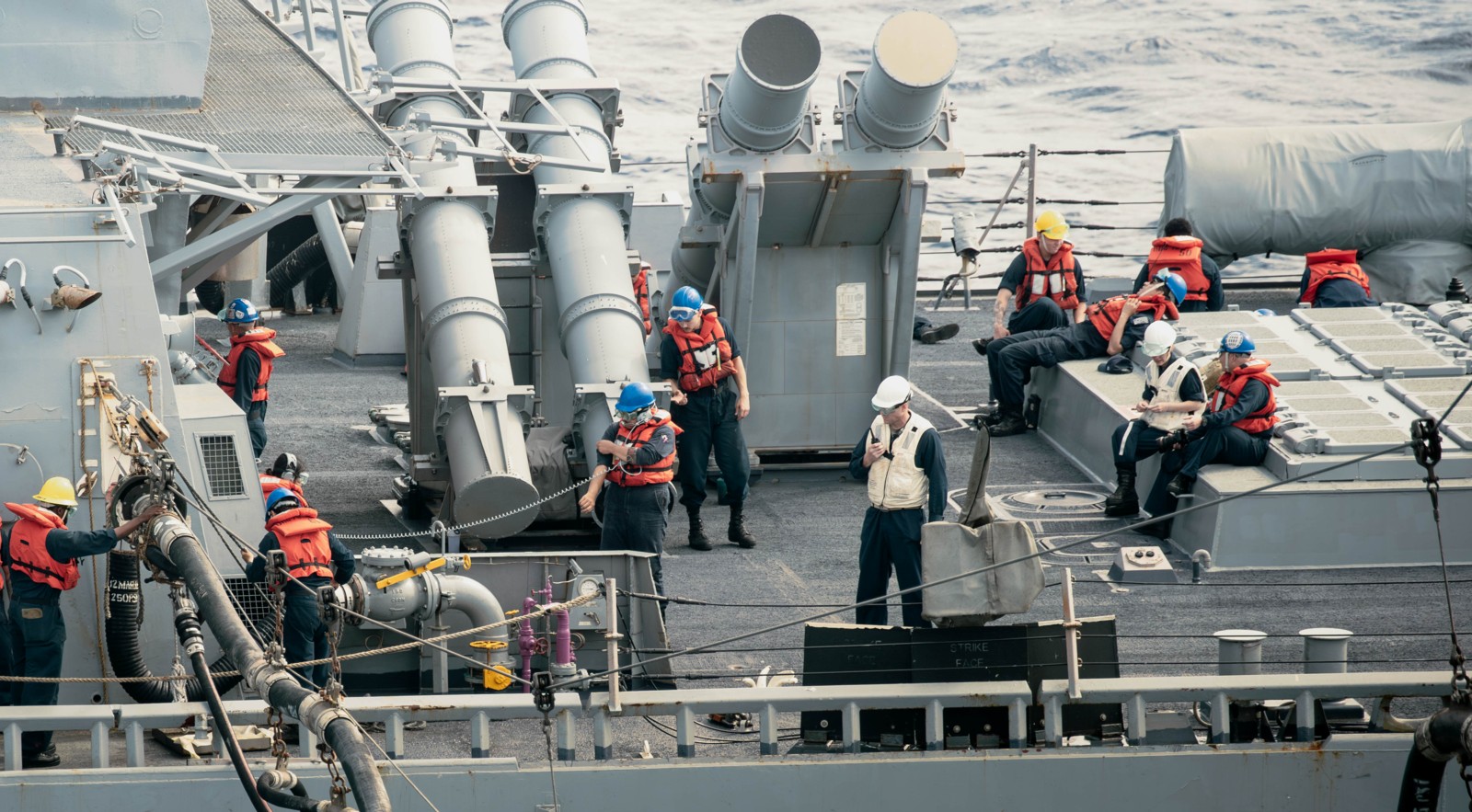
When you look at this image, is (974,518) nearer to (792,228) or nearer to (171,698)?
(171,698)

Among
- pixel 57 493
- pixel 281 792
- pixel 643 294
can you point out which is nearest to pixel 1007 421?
pixel 643 294

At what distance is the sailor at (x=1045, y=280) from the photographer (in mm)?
12047

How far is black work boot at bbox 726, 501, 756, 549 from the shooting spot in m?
9.98

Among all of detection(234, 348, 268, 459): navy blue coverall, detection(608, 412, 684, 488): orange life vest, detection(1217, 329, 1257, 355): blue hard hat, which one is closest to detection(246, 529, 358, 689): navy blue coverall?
detection(608, 412, 684, 488): orange life vest

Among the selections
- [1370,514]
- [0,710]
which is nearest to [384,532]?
[0,710]

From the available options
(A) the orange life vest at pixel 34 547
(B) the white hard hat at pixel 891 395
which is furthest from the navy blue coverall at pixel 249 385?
(B) the white hard hat at pixel 891 395

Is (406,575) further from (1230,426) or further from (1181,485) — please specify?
(1230,426)

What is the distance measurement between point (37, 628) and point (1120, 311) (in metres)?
7.20

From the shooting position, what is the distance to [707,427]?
10211 mm

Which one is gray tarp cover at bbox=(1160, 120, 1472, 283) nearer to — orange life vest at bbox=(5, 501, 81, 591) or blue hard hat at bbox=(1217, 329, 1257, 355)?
blue hard hat at bbox=(1217, 329, 1257, 355)

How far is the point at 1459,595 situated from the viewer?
8906mm

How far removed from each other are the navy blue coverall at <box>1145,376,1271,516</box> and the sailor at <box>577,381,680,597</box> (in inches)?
112

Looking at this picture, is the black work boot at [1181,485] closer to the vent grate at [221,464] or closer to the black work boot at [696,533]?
the black work boot at [696,533]

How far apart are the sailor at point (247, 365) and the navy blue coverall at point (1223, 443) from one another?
5.25m
